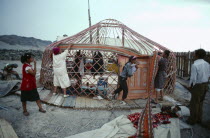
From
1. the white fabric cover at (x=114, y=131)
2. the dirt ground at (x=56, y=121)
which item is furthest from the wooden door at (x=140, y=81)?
the white fabric cover at (x=114, y=131)

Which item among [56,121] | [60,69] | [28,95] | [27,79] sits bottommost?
[56,121]

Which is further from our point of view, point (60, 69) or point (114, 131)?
point (60, 69)

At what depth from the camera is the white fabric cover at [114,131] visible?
7.60ft

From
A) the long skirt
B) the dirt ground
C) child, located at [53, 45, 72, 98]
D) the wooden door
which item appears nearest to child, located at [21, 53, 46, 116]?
the long skirt

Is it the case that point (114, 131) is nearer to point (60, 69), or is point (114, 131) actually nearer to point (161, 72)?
point (161, 72)

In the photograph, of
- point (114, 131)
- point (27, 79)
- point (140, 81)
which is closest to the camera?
point (114, 131)

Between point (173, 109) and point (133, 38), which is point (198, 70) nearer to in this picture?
point (173, 109)

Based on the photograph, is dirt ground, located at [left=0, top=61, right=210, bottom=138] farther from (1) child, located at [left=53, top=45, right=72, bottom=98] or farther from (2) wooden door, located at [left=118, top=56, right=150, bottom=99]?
(2) wooden door, located at [left=118, top=56, right=150, bottom=99]

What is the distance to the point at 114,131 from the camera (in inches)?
95.7

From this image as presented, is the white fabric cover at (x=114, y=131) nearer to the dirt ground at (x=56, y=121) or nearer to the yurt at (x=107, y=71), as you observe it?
the dirt ground at (x=56, y=121)

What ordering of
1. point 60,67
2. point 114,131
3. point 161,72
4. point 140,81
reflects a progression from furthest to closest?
point 140,81, point 60,67, point 161,72, point 114,131

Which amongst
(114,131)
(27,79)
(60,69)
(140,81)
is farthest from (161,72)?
(27,79)

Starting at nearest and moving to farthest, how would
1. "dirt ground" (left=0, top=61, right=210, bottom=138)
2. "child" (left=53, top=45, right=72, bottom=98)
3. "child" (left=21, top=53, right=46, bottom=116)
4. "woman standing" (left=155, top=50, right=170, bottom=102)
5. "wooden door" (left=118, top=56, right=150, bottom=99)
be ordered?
"dirt ground" (left=0, top=61, right=210, bottom=138), "child" (left=21, top=53, right=46, bottom=116), "woman standing" (left=155, top=50, right=170, bottom=102), "child" (left=53, top=45, right=72, bottom=98), "wooden door" (left=118, top=56, right=150, bottom=99)

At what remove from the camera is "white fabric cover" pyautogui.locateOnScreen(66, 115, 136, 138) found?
232cm
